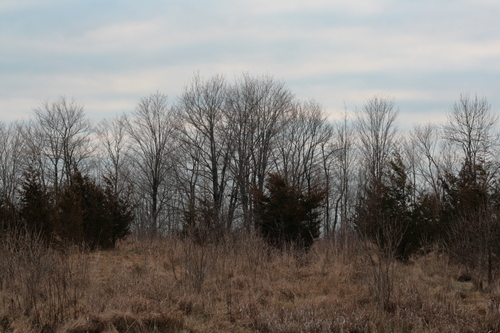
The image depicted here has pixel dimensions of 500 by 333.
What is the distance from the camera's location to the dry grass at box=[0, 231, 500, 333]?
6778 mm

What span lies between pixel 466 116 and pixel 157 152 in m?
24.4

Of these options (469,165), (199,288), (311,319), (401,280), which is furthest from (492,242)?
(469,165)

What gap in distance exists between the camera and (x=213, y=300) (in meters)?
8.39

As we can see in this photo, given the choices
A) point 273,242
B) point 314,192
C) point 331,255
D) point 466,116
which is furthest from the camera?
point 466,116

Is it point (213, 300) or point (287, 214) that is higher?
point (287, 214)

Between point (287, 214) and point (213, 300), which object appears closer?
point (213, 300)

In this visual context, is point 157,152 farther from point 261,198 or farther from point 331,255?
point 331,255

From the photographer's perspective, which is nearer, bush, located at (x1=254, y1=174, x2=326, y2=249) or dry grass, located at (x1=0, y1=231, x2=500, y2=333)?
dry grass, located at (x1=0, y1=231, x2=500, y2=333)

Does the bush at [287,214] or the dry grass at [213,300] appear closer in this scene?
the dry grass at [213,300]

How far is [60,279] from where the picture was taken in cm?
734

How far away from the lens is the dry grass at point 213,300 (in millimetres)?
6778

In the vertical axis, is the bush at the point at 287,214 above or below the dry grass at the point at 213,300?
above

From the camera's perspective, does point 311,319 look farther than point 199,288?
No

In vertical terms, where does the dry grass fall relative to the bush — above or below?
below
